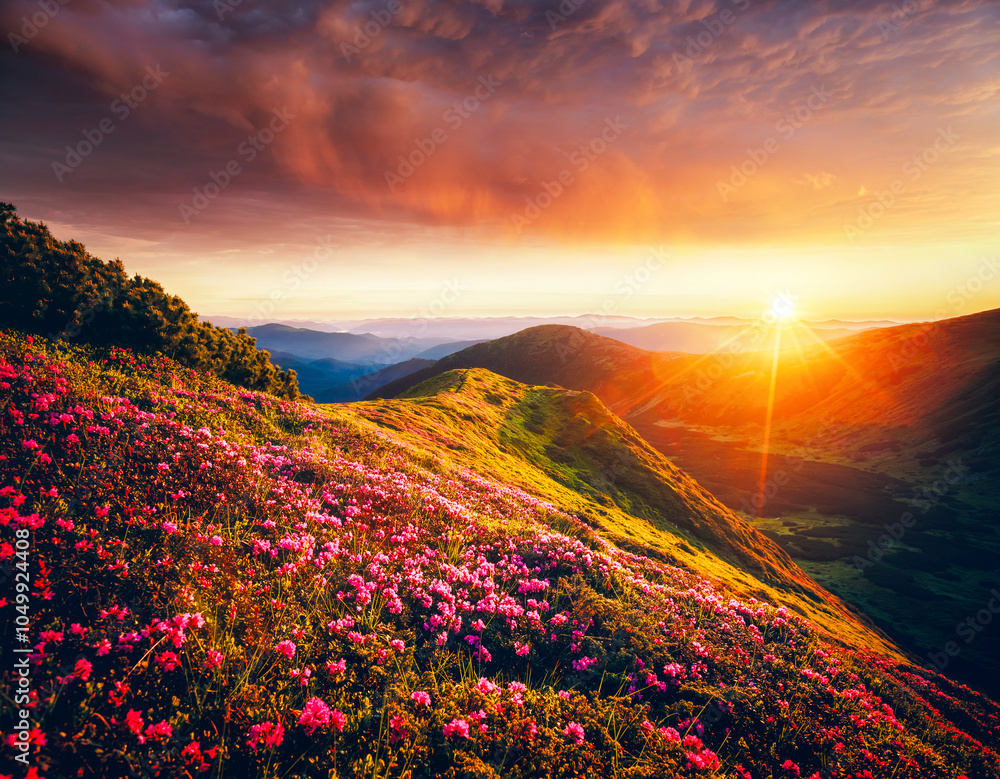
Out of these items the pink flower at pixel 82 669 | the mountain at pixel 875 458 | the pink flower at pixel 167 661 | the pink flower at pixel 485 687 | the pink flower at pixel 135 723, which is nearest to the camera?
the pink flower at pixel 135 723

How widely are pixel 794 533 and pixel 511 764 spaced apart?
88354mm

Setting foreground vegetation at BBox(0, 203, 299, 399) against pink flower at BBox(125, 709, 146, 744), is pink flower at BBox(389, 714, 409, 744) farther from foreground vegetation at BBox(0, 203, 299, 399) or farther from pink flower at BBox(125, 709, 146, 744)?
foreground vegetation at BBox(0, 203, 299, 399)

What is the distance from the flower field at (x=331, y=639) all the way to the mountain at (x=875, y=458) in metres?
54.0

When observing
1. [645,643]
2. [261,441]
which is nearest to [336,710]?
[645,643]

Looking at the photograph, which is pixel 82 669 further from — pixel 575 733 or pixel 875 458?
pixel 875 458

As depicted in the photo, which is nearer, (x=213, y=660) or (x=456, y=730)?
(x=213, y=660)

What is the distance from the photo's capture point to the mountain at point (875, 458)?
5441 cm

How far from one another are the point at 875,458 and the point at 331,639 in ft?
520

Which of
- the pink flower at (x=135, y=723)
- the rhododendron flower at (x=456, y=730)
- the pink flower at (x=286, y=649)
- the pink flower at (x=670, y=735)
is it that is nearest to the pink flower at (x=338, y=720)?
the pink flower at (x=286, y=649)

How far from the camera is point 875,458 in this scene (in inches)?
4528

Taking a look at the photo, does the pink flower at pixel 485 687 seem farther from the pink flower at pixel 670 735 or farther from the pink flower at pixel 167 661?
the pink flower at pixel 167 661

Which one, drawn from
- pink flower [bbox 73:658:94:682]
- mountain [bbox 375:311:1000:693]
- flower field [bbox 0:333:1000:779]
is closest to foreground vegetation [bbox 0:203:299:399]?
flower field [bbox 0:333:1000:779]

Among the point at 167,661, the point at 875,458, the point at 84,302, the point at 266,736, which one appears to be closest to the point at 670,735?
the point at 266,736

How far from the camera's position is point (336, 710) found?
5320 mm
